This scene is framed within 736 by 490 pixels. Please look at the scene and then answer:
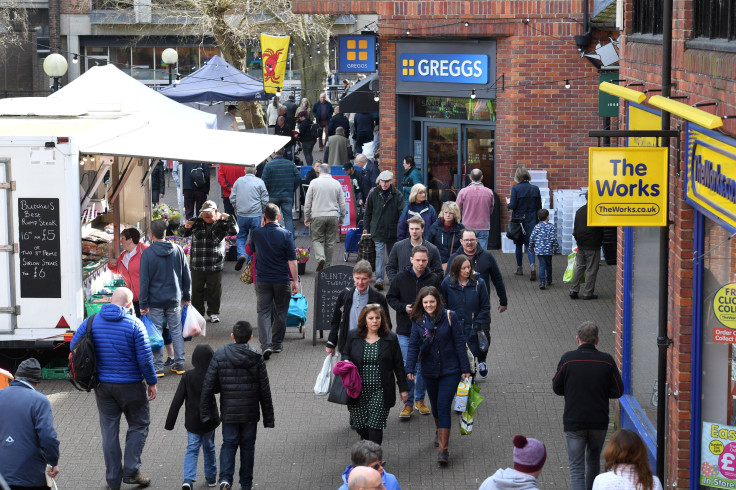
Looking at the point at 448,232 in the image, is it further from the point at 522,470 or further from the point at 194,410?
the point at 522,470

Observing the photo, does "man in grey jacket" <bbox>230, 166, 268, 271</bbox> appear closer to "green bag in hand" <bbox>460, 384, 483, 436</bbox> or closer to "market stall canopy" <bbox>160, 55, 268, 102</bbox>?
"market stall canopy" <bbox>160, 55, 268, 102</bbox>

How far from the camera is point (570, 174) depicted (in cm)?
1998

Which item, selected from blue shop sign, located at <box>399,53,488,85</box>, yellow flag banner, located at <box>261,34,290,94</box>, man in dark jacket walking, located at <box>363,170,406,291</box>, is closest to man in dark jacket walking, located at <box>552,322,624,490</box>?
man in dark jacket walking, located at <box>363,170,406,291</box>

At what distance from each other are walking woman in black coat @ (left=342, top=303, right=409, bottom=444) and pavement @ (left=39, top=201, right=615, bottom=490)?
562mm

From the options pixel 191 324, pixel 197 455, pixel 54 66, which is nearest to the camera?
pixel 197 455

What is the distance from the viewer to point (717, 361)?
741 cm

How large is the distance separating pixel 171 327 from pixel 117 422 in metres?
3.24

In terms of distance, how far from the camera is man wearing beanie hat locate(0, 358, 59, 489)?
24.9 feet

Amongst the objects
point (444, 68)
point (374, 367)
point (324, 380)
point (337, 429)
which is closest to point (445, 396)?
point (374, 367)

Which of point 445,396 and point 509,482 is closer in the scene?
point 509,482

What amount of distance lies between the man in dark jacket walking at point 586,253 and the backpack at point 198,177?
7.69 metres

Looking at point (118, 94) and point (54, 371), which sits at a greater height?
point (118, 94)

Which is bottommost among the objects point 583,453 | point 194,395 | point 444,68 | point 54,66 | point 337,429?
point 337,429

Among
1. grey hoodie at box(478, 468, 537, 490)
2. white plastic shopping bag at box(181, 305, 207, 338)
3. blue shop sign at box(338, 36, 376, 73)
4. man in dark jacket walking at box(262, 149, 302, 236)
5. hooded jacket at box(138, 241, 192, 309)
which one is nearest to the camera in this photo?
grey hoodie at box(478, 468, 537, 490)
